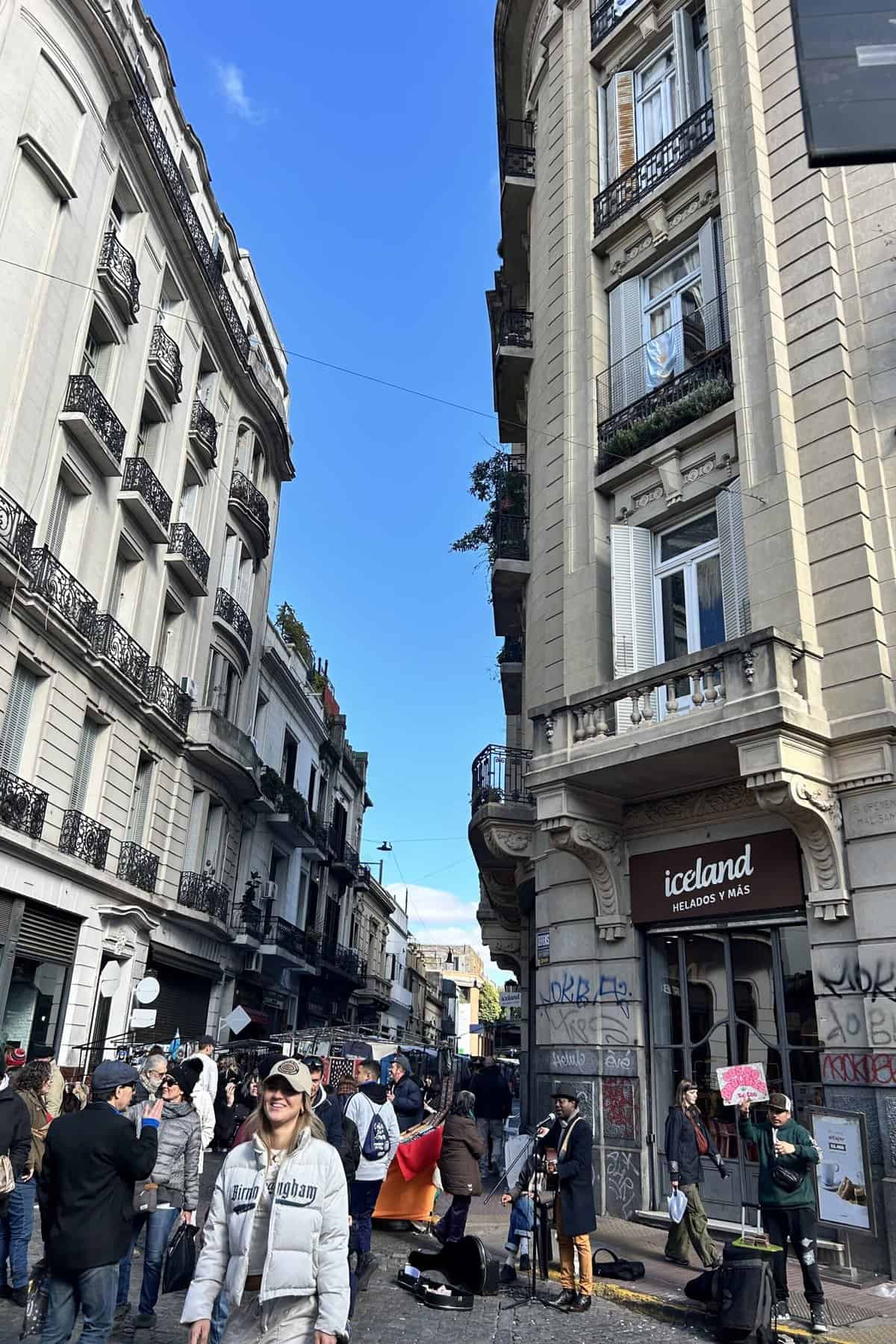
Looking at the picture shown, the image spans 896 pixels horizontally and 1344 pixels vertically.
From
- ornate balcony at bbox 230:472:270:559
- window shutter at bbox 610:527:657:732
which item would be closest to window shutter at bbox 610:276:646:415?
window shutter at bbox 610:527:657:732

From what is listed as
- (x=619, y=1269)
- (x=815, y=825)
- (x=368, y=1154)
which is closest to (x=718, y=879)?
(x=815, y=825)

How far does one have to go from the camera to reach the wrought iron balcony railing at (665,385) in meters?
13.1

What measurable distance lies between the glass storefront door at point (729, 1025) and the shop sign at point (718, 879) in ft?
1.02

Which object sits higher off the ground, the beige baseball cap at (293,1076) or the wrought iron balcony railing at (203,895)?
the wrought iron balcony railing at (203,895)

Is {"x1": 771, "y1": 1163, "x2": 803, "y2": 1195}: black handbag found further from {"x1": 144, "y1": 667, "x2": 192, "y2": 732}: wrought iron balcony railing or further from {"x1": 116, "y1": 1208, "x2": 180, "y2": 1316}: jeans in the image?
{"x1": 144, "y1": 667, "x2": 192, "y2": 732}: wrought iron balcony railing

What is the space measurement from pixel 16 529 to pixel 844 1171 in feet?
48.6

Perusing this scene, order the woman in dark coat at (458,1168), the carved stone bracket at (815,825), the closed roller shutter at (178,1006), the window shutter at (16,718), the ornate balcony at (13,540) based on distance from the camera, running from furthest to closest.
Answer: the closed roller shutter at (178,1006)
the window shutter at (16,718)
the ornate balcony at (13,540)
the carved stone bracket at (815,825)
the woman in dark coat at (458,1168)

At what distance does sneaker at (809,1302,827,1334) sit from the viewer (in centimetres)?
714

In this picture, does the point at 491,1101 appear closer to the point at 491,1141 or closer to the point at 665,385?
the point at 491,1141

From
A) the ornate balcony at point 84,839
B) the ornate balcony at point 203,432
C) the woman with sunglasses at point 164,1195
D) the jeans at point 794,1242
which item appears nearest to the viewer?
the woman with sunglasses at point 164,1195

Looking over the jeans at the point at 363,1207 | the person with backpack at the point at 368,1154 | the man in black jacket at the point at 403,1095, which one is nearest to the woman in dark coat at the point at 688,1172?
the person with backpack at the point at 368,1154

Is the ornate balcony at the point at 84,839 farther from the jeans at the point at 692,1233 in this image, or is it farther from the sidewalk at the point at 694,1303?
the jeans at the point at 692,1233

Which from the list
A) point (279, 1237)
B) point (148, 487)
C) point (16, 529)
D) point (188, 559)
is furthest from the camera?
point (188, 559)

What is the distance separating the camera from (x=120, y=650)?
20750 millimetres
